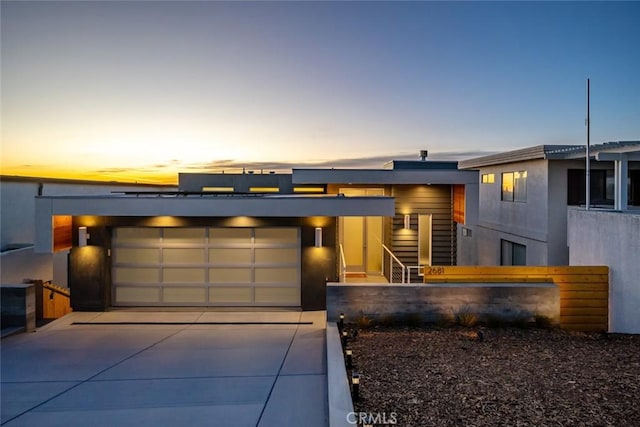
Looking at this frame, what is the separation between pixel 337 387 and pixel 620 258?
23.3ft

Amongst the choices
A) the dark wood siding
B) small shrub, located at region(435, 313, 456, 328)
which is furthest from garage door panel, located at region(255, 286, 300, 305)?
the dark wood siding

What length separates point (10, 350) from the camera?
6.79 metres

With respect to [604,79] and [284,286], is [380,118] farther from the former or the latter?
[284,286]

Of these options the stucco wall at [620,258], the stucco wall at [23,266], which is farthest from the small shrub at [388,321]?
the stucco wall at [23,266]

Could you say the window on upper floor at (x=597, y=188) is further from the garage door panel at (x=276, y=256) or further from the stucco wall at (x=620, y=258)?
the garage door panel at (x=276, y=256)

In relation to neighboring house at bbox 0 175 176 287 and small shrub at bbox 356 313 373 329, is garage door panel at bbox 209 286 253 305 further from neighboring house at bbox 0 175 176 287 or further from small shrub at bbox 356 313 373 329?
neighboring house at bbox 0 175 176 287

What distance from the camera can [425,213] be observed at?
12461mm

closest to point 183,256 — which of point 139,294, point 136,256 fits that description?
point 136,256

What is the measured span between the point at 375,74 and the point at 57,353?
1201 cm

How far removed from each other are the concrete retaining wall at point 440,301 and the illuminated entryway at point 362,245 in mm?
4663

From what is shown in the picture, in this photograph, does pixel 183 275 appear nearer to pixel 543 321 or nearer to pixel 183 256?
pixel 183 256

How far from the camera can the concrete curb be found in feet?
12.8

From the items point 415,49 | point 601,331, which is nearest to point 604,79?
point 415,49

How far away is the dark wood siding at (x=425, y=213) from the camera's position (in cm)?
1226
